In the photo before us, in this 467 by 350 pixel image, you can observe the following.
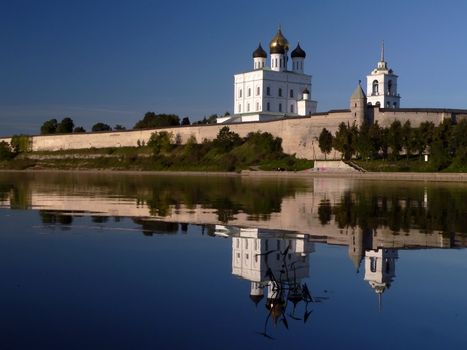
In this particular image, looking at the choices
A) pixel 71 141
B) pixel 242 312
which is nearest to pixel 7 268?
pixel 242 312

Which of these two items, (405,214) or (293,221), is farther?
(405,214)

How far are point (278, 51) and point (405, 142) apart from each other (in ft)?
78.2

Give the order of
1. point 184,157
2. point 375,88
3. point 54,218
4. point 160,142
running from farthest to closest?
point 160,142
point 375,88
point 184,157
point 54,218

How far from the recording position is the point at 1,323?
5.57m

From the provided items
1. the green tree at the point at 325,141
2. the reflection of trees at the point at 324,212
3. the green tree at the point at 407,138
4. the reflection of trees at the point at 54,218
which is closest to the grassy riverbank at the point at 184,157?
the green tree at the point at 325,141

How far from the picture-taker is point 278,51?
68.1 meters

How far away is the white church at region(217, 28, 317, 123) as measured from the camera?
66.4m

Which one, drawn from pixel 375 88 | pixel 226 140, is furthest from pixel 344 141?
pixel 375 88

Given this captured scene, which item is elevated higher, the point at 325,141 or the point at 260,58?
the point at 260,58

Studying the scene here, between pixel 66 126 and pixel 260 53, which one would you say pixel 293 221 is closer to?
pixel 260 53

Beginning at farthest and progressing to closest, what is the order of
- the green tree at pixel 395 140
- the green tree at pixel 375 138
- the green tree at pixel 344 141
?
the green tree at pixel 344 141, the green tree at pixel 375 138, the green tree at pixel 395 140

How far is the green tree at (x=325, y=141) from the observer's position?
52.2 m

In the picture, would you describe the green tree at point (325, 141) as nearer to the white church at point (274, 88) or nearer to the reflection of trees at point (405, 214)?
the white church at point (274, 88)

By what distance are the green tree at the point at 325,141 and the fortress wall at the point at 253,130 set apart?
1.62 metres
